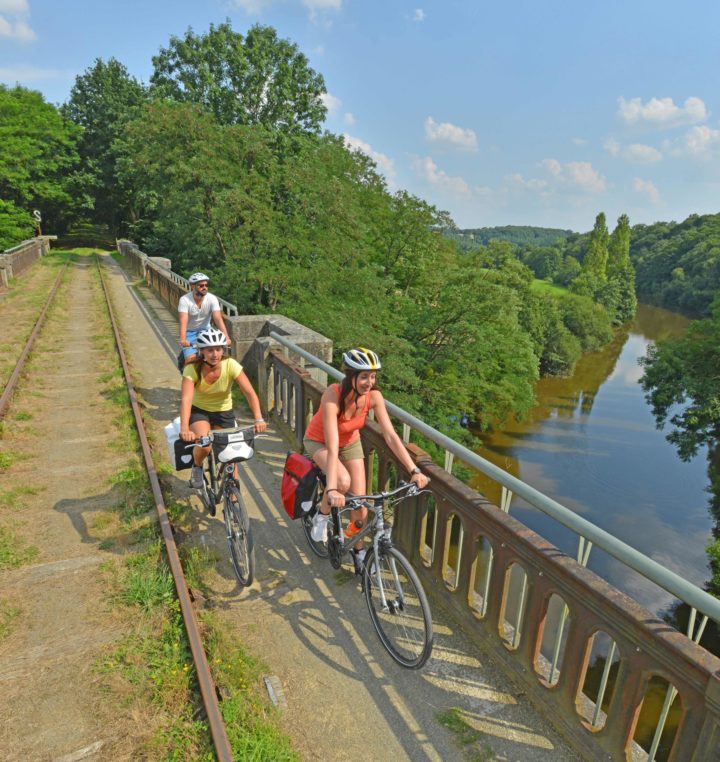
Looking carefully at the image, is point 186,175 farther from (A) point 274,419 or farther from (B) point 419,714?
(B) point 419,714

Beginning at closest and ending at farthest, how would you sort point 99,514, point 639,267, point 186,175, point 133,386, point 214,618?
1. point 214,618
2. point 99,514
3. point 133,386
4. point 186,175
5. point 639,267

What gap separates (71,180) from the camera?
155 ft

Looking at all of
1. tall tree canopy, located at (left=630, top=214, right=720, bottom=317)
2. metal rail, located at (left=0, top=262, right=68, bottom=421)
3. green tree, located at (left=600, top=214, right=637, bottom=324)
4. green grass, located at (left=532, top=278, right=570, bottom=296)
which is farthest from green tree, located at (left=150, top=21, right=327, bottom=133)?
tall tree canopy, located at (left=630, top=214, right=720, bottom=317)

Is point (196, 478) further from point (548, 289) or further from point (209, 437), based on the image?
point (548, 289)

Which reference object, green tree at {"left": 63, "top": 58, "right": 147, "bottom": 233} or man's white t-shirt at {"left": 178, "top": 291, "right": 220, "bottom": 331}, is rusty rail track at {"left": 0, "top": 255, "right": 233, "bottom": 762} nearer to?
man's white t-shirt at {"left": 178, "top": 291, "right": 220, "bottom": 331}

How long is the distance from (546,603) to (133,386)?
8097 millimetres

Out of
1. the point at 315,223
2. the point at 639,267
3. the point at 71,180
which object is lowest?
the point at 315,223

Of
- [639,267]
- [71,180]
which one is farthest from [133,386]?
[639,267]

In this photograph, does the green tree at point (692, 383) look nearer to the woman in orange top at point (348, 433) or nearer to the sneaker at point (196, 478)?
the woman in orange top at point (348, 433)

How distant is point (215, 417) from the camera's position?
15.9 ft

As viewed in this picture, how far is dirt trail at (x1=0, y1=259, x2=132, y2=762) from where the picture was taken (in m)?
3.03

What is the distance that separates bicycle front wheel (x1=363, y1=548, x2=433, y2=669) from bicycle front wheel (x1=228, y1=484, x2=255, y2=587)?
96 cm

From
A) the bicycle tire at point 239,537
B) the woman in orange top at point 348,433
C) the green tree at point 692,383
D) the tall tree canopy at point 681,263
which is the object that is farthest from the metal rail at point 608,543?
the tall tree canopy at point 681,263

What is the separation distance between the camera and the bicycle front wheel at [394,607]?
3506mm
